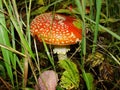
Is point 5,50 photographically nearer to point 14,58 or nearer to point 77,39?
point 14,58

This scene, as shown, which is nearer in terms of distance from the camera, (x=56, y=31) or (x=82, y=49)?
(x=82, y=49)

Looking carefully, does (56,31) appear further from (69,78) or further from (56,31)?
(69,78)

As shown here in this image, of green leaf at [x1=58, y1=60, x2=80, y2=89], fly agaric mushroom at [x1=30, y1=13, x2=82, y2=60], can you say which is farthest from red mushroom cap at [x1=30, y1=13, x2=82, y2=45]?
green leaf at [x1=58, y1=60, x2=80, y2=89]

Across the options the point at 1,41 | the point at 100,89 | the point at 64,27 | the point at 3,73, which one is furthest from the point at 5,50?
the point at 100,89

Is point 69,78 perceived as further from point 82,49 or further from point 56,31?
point 56,31

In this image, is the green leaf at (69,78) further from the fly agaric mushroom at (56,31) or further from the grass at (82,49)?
the fly agaric mushroom at (56,31)

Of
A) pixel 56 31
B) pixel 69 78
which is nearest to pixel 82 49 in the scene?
pixel 69 78

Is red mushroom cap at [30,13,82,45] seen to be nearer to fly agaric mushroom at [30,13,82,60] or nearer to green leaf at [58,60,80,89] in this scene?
fly agaric mushroom at [30,13,82,60]

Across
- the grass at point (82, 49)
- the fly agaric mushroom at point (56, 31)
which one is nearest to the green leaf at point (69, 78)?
the grass at point (82, 49)

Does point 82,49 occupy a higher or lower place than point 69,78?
higher
